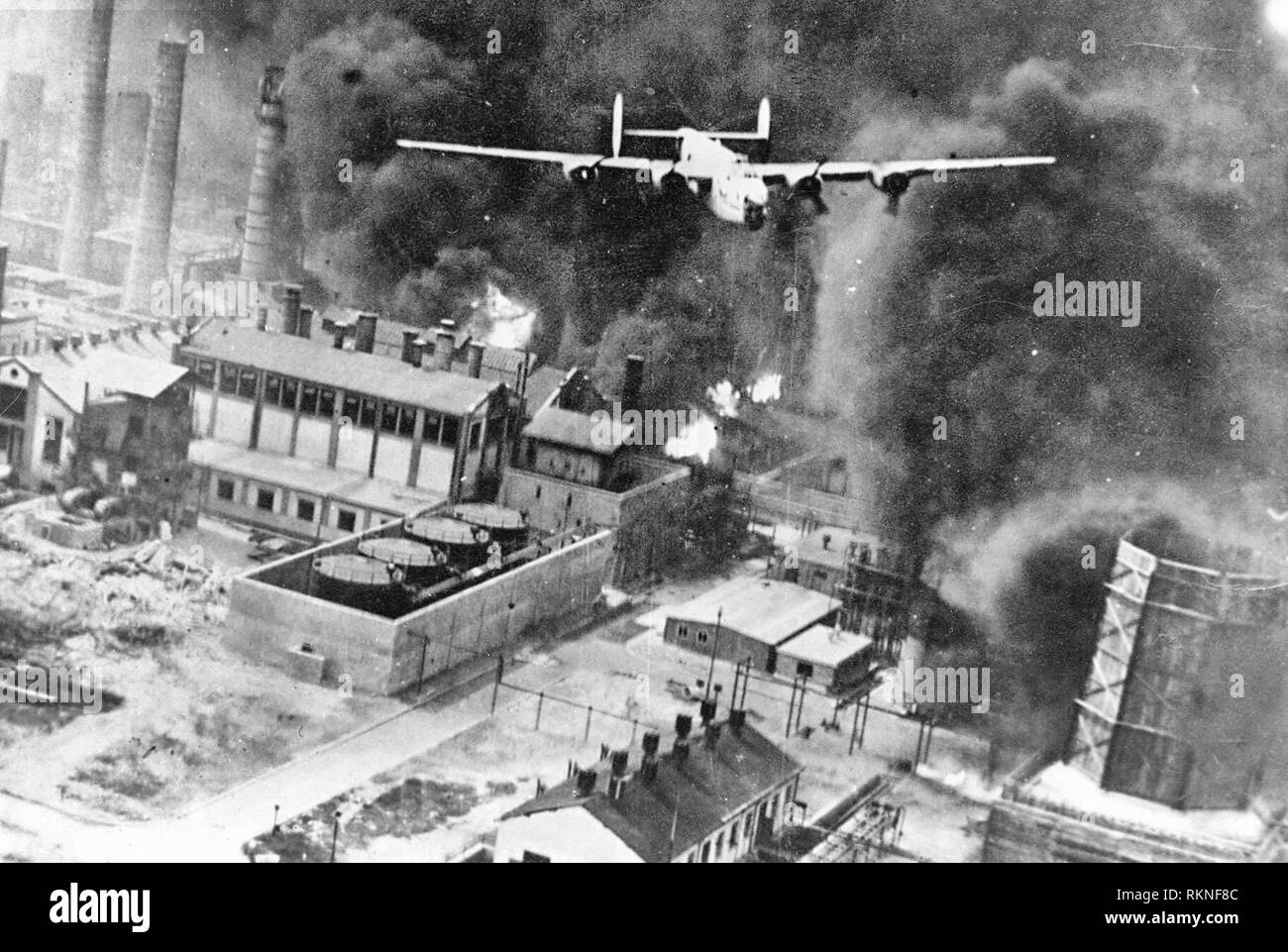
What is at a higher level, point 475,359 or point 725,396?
point 475,359

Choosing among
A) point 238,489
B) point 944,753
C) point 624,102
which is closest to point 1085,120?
point 624,102

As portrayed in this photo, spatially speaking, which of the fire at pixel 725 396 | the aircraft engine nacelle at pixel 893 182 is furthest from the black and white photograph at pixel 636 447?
the fire at pixel 725 396

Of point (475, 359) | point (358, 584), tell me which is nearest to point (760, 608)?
point (358, 584)

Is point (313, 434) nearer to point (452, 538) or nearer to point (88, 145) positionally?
point (452, 538)

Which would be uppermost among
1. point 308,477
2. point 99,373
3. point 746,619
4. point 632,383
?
point 632,383

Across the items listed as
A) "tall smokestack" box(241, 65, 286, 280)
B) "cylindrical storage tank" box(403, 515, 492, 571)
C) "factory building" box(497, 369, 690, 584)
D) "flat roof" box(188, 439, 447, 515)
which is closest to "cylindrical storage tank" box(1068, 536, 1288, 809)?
"factory building" box(497, 369, 690, 584)

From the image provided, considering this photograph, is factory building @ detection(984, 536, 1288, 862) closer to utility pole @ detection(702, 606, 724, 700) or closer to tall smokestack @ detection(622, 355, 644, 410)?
utility pole @ detection(702, 606, 724, 700)

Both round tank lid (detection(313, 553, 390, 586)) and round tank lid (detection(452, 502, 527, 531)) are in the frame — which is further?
round tank lid (detection(452, 502, 527, 531))
